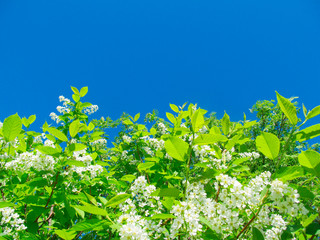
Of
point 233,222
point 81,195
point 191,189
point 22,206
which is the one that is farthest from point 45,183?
point 233,222

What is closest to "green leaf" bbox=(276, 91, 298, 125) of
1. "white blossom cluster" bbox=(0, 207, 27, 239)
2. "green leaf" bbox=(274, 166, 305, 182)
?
"green leaf" bbox=(274, 166, 305, 182)

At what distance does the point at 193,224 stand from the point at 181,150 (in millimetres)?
532

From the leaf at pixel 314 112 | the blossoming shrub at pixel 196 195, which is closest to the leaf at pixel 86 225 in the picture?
the blossoming shrub at pixel 196 195

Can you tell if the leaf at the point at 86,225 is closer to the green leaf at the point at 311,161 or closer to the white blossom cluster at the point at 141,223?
the white blossom cluster at the point at 141,223

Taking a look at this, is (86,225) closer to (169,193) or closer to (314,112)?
(169,193)

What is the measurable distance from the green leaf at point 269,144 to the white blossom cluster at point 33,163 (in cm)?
197

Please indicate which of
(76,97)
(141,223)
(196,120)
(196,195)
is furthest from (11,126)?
(76,97)

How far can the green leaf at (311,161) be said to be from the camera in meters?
1.25

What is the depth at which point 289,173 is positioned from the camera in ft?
4.59

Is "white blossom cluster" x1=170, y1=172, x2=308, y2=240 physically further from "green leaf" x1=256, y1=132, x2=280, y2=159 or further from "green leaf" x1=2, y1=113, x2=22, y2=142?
"green leaf" x1=2, y1=113, x2=22, y2=142

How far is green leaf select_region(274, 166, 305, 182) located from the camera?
4.48 ft

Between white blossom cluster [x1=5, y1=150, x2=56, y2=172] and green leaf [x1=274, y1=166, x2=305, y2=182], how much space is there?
6.76ft

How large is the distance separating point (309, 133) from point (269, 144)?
250 millimetres

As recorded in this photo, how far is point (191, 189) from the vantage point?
1.73 metres
